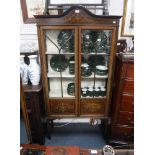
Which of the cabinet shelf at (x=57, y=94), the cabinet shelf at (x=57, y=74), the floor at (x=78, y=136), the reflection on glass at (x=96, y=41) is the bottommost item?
the floor at (x=78, y=136)

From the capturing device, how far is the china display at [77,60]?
4.85 feet

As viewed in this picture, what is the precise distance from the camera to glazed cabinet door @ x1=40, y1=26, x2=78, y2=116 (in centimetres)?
161

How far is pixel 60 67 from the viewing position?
179 centimetres

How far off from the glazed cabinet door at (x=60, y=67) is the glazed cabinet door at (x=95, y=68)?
98 mm

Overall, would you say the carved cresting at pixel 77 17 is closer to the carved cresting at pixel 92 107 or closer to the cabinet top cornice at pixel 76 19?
the cabinet top cornice at pixel 76 19

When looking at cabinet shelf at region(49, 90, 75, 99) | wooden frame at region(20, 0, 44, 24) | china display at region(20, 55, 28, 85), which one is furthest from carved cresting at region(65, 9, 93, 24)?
cabinet shelf at region(49, 90, 75, 99)

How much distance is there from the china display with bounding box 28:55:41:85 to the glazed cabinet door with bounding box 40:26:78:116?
100 millimetres

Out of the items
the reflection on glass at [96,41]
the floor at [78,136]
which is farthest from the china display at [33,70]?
the floor at [78,136]

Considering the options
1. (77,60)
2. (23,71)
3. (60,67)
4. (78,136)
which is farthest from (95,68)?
(78,136)

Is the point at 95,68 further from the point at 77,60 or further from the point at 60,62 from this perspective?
the point at 60,62
